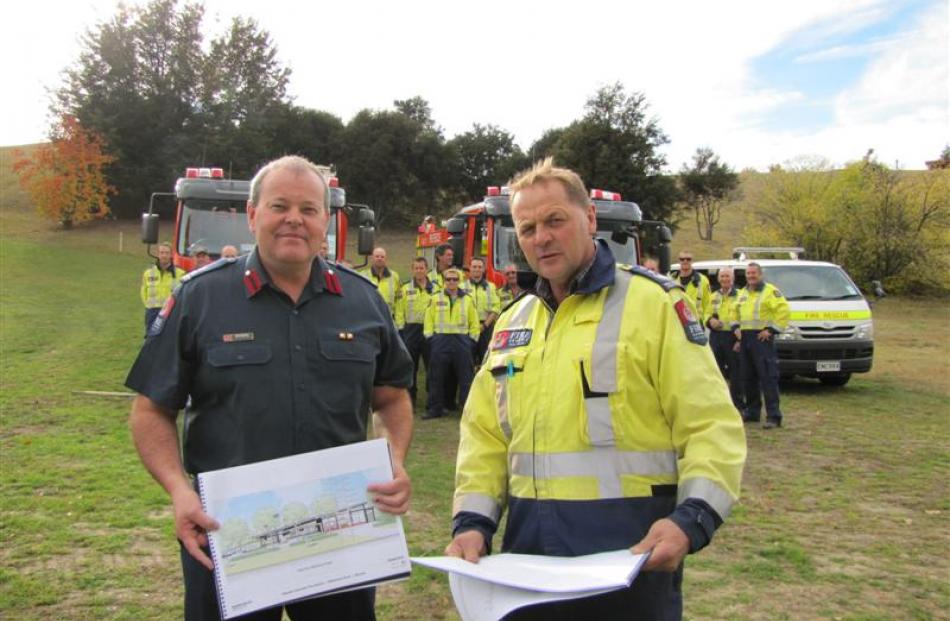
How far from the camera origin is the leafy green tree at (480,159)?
46531mm

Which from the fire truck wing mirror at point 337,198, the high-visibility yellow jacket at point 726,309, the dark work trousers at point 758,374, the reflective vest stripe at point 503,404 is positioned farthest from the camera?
the fire truck wing mirror at point 337,198

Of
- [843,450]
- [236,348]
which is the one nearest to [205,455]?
[236,348]

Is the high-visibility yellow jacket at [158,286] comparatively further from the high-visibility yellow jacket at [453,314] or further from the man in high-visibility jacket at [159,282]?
the high-visibility yellow jacket at [453,314]

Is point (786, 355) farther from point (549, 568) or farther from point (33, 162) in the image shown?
point (33, 162)

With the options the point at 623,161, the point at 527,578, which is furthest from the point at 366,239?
the point at 623,161

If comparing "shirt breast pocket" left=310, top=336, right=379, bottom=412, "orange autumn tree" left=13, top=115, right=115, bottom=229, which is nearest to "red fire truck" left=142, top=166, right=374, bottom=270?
"shirt breast pocket" left=310, top=336, right=379, bottom=412

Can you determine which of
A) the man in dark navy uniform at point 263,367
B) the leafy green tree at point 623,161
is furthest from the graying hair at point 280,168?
the leafy green tree at point 623,161

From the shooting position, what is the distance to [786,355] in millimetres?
11945

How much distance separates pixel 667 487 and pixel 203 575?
54.0 inches

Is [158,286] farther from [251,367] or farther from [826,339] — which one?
[251,367]

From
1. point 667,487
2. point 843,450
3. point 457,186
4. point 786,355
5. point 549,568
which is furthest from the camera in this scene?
point 457,186

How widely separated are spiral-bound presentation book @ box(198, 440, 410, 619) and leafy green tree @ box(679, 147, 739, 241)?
42.9 m

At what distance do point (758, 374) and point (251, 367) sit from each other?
869cm

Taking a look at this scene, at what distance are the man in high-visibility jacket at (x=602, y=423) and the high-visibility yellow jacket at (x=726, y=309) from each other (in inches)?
337
